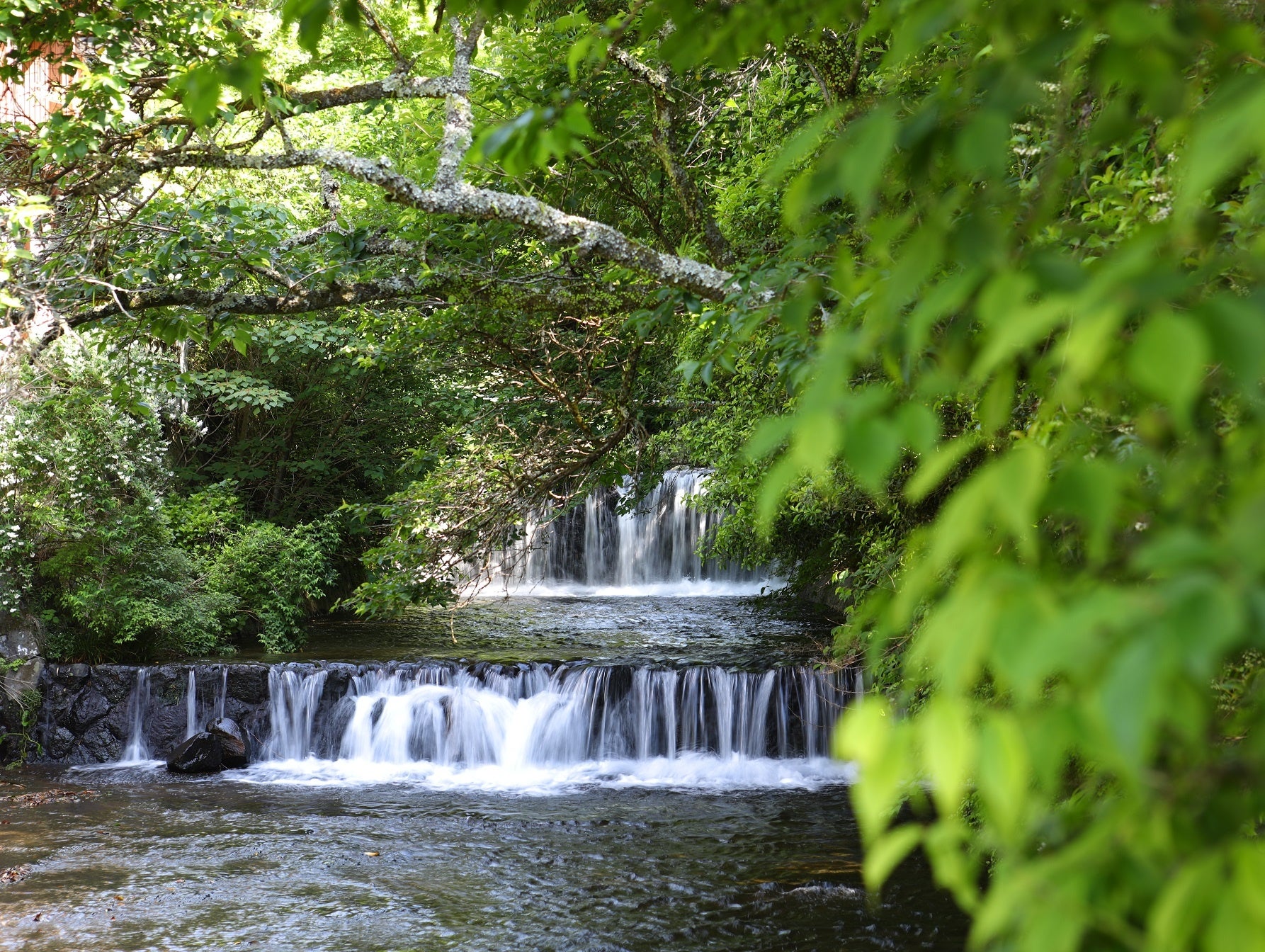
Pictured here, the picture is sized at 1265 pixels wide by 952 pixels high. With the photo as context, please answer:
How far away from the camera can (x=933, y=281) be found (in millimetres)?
4102

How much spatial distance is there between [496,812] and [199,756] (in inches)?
153

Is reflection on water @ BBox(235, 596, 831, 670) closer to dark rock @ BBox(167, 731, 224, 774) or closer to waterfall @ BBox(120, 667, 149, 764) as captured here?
waterfall @ BBox(120, 667, 149, 764)

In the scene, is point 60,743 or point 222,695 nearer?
point 60,743

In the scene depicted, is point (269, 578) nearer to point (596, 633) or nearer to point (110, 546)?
point (110, 546)

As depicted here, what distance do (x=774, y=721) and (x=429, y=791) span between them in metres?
3.79

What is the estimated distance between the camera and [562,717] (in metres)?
12.1

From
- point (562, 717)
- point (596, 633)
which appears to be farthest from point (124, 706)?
point (596, 633)

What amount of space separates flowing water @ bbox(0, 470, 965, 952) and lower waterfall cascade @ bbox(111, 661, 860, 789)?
1.0 inches

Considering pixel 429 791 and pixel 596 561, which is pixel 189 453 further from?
pixel 429 791

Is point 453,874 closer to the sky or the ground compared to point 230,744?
closer to the ground

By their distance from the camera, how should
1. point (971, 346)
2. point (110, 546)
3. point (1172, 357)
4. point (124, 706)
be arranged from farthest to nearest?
point (110, 546)
point (124, 706)
point (971, 346)
point (1172, 357)

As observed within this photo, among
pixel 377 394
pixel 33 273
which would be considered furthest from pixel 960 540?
pixel 377 394

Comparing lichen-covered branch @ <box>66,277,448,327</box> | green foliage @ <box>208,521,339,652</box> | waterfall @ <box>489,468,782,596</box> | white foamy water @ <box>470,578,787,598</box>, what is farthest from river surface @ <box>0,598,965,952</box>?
waterfall @ <box>489,468,782,596</box>

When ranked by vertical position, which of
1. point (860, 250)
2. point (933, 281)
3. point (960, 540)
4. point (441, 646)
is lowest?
point (441, 646)
